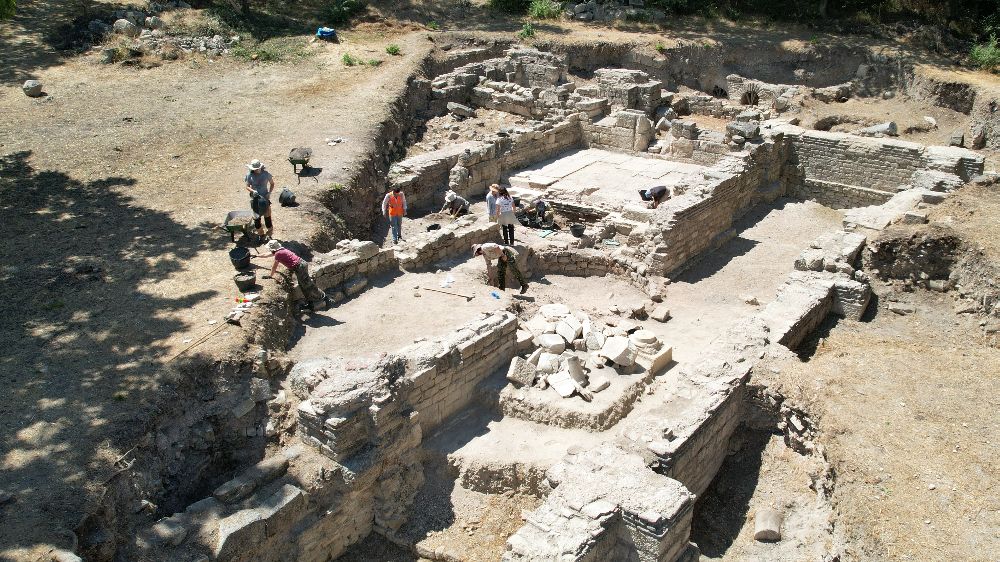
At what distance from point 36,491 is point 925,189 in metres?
15.8

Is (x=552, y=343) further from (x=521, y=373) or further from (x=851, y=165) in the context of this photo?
(x=851, y=165)

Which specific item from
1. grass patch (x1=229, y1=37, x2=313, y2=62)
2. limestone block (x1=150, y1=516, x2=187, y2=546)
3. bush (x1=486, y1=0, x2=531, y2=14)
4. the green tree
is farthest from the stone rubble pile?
bush (x1=486, y1=0, x2=531, y2=14)

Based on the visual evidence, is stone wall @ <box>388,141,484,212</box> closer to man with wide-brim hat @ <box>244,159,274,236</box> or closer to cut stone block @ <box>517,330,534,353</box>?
man with wide-brim hat @ <box>244,159,274,236</box>

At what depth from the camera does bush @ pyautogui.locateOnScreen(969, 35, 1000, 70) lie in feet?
73.0

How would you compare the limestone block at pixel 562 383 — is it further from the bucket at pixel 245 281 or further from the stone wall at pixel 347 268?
the bucket at pixel 245 281

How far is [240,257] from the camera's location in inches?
447

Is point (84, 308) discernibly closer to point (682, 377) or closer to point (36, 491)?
point (36, 491)

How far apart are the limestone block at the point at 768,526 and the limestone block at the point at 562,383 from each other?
2725mm

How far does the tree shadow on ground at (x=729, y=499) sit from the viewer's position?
346 inches

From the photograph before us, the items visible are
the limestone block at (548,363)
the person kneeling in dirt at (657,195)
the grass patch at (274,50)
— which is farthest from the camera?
the grass patch at (274,50)

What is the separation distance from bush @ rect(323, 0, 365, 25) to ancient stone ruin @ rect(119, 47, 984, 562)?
934 centimetres

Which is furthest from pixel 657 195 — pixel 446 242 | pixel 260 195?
pixel 260 195

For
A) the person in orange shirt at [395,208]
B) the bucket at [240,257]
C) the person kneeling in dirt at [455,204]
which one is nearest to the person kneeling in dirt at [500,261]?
the person in orange shirt at [395,208]

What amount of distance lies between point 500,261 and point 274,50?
13509mm
